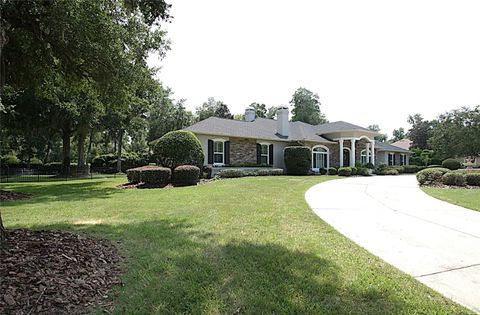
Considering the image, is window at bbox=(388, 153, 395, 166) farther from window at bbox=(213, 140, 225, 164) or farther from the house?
window at bbox=(213, 140, 225, 164)

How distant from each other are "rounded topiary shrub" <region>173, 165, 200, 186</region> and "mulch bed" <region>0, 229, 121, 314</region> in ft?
38.0

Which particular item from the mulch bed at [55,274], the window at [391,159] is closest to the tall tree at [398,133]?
the window at [391,159]

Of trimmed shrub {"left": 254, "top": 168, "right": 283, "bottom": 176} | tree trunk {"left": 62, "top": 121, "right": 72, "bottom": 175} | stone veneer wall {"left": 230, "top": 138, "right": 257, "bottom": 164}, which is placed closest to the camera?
trimmed shrub {"left": 254, "top": 168, "right": 283, "bottom": 176}

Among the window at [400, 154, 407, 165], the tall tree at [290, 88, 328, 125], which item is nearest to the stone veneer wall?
the window at [400, 154, 407, 165]

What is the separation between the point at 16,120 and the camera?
21344mm

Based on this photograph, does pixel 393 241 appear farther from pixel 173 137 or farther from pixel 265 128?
pixel 265 128

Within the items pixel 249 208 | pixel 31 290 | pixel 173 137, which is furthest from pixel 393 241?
pixel 173 137

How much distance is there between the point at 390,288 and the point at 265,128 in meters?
24.6

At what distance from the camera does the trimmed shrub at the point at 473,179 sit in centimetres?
1620

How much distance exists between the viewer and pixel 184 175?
16281 millimetres

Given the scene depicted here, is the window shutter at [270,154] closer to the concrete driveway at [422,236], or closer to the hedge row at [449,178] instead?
the hedge row at [449,178]

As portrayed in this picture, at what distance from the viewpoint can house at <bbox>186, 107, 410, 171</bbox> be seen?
75.0 ft

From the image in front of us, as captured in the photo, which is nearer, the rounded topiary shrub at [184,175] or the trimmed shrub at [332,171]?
the rounded topiary shrub at [184,175]

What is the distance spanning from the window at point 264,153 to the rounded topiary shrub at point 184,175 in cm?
970
